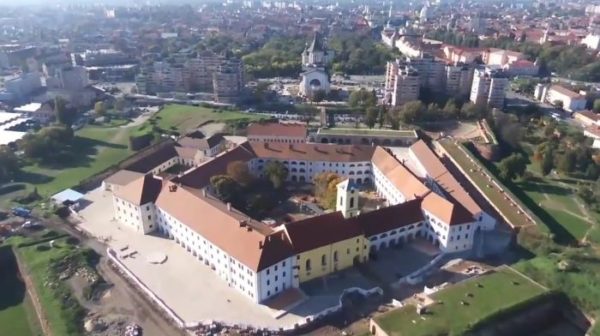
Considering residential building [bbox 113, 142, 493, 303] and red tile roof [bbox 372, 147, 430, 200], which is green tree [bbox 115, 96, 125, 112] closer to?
residential building [bbox 113, 142, 493, 303]

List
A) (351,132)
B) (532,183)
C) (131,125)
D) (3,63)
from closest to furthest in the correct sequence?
(532,183) < (351,132) < (131,125) < (3,63)

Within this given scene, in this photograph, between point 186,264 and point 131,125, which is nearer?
point 186,264

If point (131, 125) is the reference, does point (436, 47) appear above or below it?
above

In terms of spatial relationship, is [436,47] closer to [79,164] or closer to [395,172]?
[395,172]

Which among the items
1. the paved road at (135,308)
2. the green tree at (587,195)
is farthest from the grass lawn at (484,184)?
the paved road at (135,308)

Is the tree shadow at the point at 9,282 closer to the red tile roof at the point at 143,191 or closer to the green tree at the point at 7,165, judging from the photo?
the red tile roof at the point at 143,191

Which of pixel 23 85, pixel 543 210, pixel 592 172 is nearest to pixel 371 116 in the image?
pixel 543 210

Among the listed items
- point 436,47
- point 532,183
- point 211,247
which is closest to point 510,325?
point 211,247

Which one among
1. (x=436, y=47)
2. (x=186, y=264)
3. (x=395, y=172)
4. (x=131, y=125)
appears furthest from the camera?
(x=436, y=47)
